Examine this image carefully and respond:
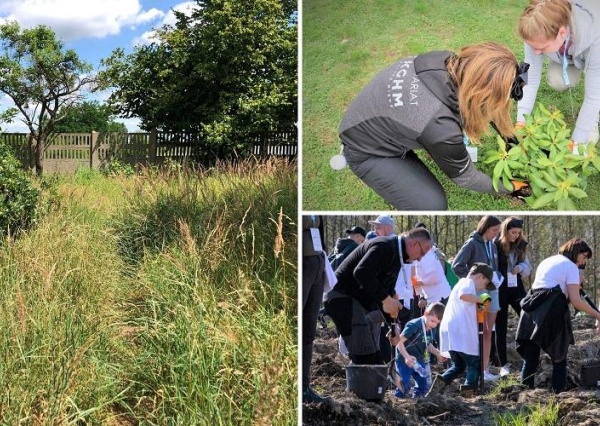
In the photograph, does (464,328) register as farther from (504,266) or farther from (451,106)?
(451,106)

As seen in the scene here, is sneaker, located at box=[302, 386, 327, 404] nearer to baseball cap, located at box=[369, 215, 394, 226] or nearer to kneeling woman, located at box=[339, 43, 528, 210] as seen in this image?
baseball cap, located at box=[369, 215, 394, 226]

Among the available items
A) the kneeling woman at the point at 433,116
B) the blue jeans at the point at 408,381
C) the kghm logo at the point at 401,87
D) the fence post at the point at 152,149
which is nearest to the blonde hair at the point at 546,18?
the kneeling woman at the point at 433,116

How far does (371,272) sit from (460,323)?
0.39m

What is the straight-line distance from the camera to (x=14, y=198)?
5734 mm

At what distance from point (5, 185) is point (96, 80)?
522 inches

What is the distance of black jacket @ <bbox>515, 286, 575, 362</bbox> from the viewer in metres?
2.45

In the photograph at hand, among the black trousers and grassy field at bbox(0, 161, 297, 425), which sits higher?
the black trousers

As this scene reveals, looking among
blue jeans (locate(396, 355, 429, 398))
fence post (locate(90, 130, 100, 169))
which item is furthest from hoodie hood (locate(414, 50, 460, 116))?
fence post (locate(90, 130, 100, 169))

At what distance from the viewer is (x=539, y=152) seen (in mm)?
2691

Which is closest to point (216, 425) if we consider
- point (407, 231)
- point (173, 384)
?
point (173, 384)

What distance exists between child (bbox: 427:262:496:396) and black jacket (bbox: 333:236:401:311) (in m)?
0.24

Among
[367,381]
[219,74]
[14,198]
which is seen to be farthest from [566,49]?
[219,74]

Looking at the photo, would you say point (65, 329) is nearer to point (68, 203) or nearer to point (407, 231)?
point (407, 231)

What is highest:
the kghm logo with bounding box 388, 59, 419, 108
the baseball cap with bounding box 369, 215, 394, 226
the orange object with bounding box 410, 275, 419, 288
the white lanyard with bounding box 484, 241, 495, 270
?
the kghm logo with bounding box 388, 59, 419, 108
